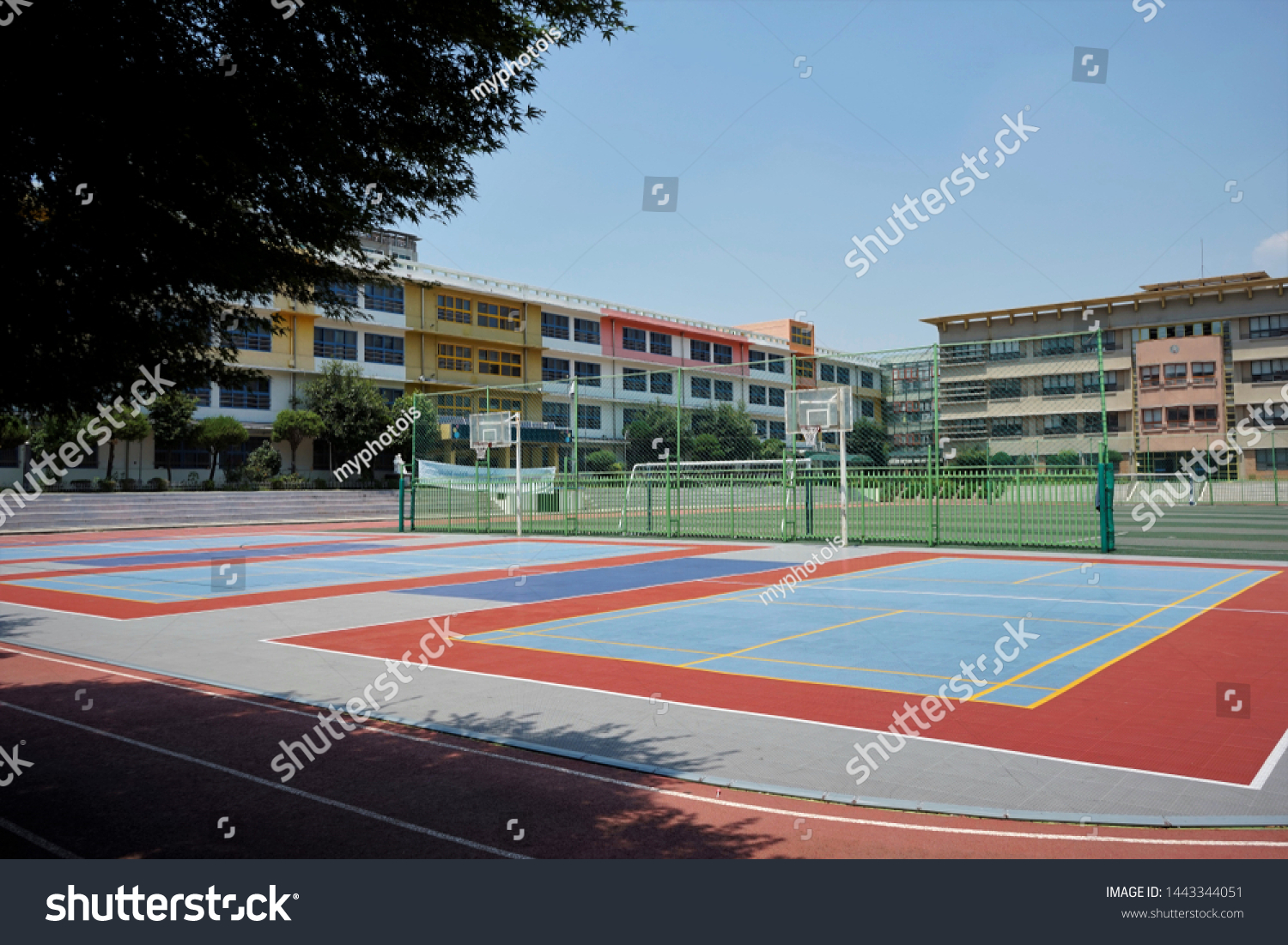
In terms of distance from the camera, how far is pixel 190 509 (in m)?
40.3

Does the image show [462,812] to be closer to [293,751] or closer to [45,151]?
[293,751]

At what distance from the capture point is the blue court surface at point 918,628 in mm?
8695

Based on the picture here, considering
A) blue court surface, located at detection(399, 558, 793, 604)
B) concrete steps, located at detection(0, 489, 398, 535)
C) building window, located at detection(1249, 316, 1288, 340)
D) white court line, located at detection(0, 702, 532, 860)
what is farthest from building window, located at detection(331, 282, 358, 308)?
building window, located at detection(1249, 316, 1288, 340)

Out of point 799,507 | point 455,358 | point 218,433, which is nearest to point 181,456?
point 218,433

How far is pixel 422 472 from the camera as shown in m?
31.9

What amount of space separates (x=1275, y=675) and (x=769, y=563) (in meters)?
11.5

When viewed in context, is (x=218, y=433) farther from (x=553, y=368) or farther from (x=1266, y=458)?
(x=1266, y=458)

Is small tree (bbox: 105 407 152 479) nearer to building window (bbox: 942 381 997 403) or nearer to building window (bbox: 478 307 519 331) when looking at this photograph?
building window (bbox: 478 307 519 331)

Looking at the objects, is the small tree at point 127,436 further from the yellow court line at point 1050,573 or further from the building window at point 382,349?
the yellow court line at point 1050,573

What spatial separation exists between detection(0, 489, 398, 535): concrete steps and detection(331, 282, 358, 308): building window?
33505mm

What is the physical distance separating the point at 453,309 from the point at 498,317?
3611mm

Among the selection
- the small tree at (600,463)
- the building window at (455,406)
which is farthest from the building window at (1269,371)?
the building window at (455,406)
